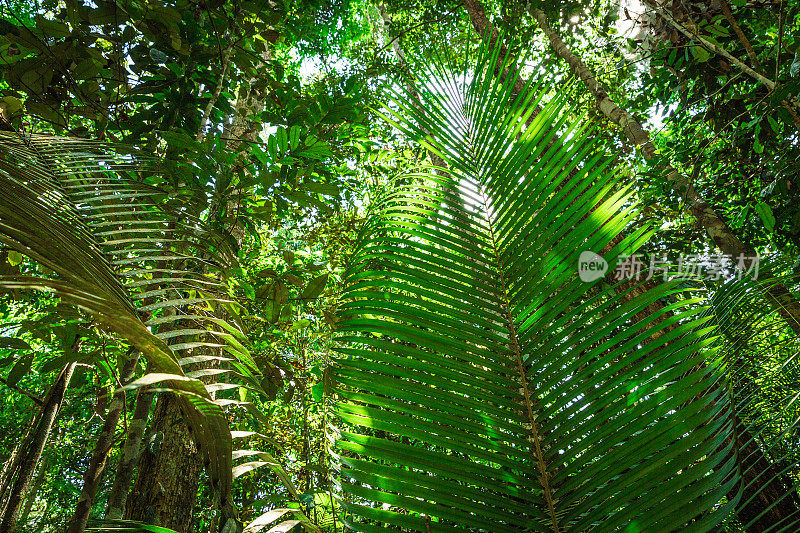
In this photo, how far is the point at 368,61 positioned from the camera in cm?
660

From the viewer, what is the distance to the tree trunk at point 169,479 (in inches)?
92.5

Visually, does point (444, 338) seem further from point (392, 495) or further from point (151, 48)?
point (151, 48)

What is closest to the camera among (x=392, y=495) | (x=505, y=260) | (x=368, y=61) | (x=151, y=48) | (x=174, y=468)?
(x=392, y=495)

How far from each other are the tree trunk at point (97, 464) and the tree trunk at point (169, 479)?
1.30 metres

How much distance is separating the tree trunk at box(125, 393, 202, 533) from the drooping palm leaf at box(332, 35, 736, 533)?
6.02 feet

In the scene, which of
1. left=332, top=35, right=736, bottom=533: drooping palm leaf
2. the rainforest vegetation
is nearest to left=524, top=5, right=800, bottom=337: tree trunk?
the rainforest vegetation


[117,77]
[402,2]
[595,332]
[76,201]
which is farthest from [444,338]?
[402,2]

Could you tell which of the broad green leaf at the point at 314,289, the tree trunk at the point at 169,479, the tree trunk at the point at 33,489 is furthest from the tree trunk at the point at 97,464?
the tree trunk at the point at 33,489

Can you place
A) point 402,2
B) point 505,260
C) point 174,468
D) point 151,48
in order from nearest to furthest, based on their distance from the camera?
1. point 505,260
2. point 151,48
3. point 174,468
4. point 402,2

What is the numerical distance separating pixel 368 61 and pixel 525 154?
20.2ft

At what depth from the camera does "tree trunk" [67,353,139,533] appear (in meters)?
0.70

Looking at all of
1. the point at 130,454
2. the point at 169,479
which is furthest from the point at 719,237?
the point at 169,479

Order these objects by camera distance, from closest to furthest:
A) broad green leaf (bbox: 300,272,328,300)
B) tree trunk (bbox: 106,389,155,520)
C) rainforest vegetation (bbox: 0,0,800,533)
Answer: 1. rainforest vegetation (bbox: 0,0,800,533)
2. tree trunk (bbox: 106,389,155,520)
3. broad green leaf (bbox: 300,272,328,300)

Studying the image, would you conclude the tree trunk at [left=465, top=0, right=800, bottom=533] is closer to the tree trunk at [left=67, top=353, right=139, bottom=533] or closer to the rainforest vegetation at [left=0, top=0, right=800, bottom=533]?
the rainforest vegetation at [left=0, top=0, right=800, bottom=533]
